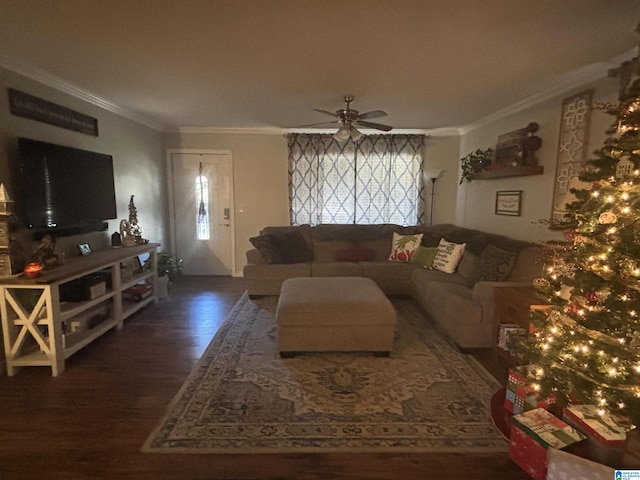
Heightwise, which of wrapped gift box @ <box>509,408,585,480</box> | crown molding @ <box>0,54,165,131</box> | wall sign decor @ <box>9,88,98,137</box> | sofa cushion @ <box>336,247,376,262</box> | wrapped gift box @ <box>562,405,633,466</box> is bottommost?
wrapped gift box @ <box>509,408,585,480</box>

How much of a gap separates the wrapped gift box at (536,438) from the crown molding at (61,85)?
162 inches

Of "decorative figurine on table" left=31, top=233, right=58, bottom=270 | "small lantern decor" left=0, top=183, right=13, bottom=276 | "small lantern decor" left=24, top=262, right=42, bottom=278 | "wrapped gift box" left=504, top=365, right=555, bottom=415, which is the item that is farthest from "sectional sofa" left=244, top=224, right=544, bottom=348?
"small lantern decor" left=0, top=183, right=13, bottom=276

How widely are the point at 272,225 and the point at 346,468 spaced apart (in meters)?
4.23

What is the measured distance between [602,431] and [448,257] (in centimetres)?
270

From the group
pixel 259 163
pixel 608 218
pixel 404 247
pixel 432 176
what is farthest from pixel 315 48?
pixel 432 176

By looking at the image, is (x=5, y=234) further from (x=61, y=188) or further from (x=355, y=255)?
(x=355, y=255)

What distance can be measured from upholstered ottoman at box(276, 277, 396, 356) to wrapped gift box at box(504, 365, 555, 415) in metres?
0.98

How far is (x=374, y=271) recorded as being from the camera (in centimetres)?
436

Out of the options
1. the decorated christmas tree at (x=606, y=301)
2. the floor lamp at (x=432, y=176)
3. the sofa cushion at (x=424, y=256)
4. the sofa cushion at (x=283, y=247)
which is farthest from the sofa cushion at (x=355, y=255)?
the decorated christmas tree at (x=606, y=301)

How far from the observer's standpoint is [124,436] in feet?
6.21

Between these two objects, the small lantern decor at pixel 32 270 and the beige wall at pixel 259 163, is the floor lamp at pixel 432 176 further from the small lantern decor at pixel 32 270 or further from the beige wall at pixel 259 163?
the small lantern decor at pixel 32 270

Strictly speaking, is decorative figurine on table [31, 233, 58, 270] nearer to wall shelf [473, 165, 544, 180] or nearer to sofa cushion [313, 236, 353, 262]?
sofa cushion [313, 236, 353, 262]

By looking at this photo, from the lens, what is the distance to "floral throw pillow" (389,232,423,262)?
4.62 m

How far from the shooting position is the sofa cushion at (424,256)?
14.3ft
